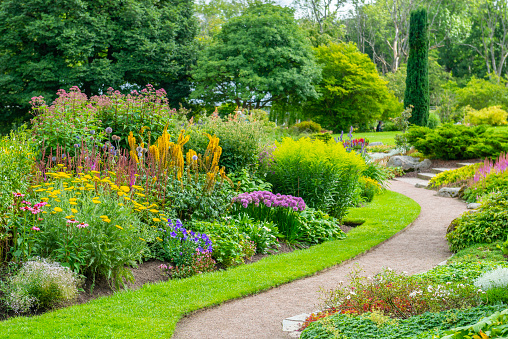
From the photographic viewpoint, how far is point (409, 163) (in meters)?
15.8

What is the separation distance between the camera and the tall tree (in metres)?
20.7

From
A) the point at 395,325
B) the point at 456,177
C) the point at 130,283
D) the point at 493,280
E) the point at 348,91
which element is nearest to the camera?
the point at 395,325

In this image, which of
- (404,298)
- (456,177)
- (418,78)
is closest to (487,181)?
(456,177)

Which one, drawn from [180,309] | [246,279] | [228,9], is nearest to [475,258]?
[246,279]

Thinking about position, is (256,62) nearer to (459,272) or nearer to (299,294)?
(299,294)

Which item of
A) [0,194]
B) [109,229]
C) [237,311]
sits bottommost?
[237,311]

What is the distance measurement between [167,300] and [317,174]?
171 inches

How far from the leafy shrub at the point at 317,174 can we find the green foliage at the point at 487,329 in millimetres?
5645

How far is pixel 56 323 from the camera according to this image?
149 inches

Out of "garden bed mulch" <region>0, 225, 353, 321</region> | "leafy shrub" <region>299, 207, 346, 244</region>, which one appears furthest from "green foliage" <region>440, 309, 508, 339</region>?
"leafy shrub" <region>299, 207, 346, 244</region>

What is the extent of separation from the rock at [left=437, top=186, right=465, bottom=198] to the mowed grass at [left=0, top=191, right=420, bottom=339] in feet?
16.5

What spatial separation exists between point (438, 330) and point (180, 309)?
2.34 metres

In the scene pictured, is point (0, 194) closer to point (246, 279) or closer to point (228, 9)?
point (246, 279)

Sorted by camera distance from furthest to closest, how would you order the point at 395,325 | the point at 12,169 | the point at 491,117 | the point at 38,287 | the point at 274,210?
the point at 491,117, the point at 274,210, the point at 12,169, the point at 38,287, the point at 395,325
